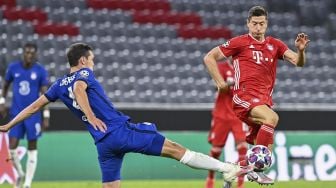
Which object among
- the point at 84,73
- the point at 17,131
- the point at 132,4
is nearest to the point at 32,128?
the point at 17,131

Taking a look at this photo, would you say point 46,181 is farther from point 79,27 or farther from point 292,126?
point 79,27

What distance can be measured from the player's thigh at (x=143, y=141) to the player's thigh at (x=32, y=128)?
465 cm

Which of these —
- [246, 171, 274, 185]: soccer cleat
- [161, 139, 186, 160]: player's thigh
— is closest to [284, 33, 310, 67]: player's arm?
[246, 171, 274, 185]: soccer cleat

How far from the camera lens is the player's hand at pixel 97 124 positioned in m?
8.68

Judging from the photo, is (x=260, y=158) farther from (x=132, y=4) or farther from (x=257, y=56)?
(x=132, y=4)

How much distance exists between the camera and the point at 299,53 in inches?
395

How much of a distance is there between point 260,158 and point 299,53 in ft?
4.58

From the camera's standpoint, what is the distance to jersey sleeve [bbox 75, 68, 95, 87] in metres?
8.73

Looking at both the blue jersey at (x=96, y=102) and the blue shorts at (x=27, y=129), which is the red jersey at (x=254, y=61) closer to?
the blue jersey at (x=96, y=102)

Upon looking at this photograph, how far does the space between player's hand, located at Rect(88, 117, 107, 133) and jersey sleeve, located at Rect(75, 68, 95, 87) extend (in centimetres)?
35

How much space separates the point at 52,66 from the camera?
18984 mm

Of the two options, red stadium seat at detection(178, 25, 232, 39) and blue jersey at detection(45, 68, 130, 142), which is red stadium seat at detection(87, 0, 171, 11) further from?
blue jersey at detection(45, 68, 130, 142)

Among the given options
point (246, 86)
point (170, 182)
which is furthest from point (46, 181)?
point (246, 86)

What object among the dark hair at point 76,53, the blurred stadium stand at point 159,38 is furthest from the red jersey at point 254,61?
the blurred stadium stand at point 159,38
